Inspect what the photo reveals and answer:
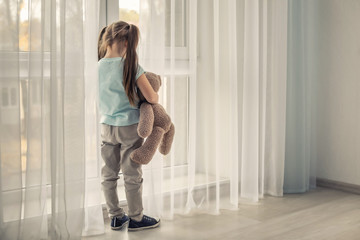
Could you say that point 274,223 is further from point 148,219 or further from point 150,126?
point 150,126

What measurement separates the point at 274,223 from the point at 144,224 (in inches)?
29.1

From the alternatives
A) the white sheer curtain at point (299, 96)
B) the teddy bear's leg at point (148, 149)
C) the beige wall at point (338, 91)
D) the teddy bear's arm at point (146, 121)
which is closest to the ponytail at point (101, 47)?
the teddy bear's arm at point (146, 121)

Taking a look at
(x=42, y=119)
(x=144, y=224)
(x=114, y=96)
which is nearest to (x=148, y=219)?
(x=144, y=224)

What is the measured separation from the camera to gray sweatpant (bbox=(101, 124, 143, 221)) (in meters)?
2.34

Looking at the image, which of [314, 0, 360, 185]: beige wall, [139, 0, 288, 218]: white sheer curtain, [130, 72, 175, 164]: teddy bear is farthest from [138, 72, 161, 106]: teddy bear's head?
[314, 0, 360, 185]: beige wall

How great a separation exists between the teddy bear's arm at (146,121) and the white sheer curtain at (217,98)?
289 millimetres

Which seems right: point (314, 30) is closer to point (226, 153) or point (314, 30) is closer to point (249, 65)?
point (249, 65)

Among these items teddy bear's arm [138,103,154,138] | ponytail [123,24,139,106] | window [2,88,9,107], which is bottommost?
teddy bear's arm [138,103,154,138]

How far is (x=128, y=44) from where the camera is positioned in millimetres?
2273

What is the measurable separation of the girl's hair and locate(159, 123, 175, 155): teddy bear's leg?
0.26m

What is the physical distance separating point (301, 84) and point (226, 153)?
777mm

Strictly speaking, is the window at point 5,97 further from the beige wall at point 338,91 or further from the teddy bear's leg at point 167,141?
the beige wall at point 338,91

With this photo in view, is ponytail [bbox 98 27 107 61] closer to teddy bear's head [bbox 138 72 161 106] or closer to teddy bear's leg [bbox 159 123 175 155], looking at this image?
teddy bear's head [bbox 138 72 161 106]

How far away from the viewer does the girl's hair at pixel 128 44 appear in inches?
88.3
